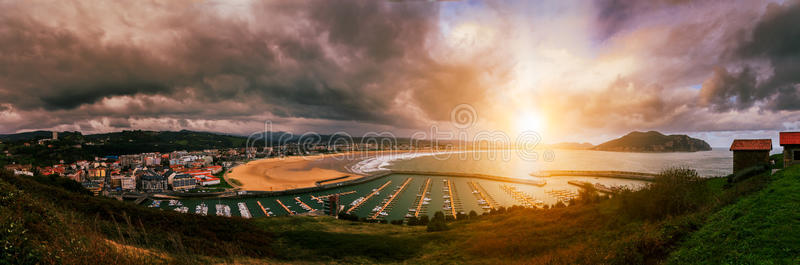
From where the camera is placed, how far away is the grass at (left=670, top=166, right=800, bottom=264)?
408 centimetres

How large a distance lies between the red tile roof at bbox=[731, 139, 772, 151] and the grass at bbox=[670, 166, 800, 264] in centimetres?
1113

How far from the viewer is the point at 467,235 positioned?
1312cm

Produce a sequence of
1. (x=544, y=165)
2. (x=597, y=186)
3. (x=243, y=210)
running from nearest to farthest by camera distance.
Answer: (x=243, y=210), (x=597, y=186), (x=544, y=165)

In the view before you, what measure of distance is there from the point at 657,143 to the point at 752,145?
142 meters

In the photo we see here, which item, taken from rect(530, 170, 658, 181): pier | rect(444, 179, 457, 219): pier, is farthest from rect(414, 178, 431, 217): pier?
rect(530, 170, 658, 181): pier

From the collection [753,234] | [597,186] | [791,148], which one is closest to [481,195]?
[597,186]

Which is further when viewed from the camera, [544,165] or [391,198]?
[544,165]

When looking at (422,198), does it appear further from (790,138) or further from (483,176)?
(790,138)

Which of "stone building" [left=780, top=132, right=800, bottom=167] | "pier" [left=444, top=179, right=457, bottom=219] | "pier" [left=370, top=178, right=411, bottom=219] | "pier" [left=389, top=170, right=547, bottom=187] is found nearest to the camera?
"stone building" [left=780, top=132, right=800, bottom=167]

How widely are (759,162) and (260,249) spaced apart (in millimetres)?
24006

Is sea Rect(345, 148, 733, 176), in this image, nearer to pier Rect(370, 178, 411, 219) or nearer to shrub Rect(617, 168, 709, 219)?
pier Rect(370, 178, 411, 219)

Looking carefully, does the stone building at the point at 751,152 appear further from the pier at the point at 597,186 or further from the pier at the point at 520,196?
the pier at the point at 597,186

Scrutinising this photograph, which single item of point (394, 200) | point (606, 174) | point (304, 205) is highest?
point (606, 174)

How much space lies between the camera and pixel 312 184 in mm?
45375
